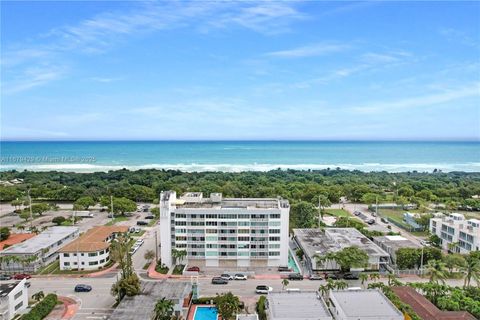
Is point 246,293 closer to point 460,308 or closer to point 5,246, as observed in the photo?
point 460,308

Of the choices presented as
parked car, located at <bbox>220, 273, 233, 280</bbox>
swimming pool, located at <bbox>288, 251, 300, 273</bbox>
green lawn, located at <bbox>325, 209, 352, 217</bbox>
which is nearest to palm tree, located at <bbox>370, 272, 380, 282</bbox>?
swimming pool, located at <bbox>288, 251, 300, 273</bbox>

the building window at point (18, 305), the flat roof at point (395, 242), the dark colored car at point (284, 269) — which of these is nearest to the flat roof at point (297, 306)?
the dark colored car at point (284, 269)

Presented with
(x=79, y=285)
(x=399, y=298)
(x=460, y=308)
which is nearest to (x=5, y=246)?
(x=79, y=285)

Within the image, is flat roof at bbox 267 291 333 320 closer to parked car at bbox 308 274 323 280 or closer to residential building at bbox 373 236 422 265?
parked car at bbox 308 274 323 280

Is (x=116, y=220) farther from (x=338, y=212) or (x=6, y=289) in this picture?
(x=338, y=212)

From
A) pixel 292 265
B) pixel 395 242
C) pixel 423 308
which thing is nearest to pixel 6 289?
pixel 292 265

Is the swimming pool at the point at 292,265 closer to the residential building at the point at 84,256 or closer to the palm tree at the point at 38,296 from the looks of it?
the residential building at the point at 84,256
